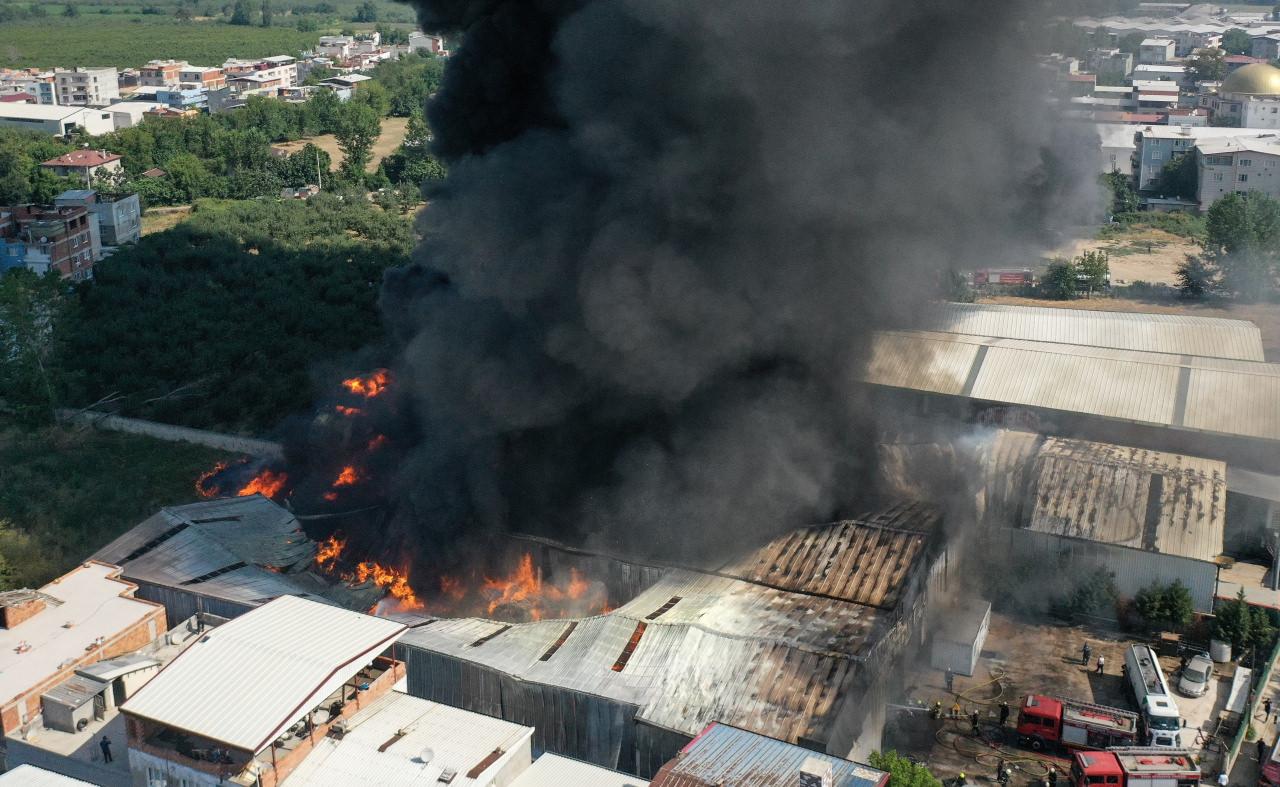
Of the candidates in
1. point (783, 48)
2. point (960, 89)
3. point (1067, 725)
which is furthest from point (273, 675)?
point (960, 89)

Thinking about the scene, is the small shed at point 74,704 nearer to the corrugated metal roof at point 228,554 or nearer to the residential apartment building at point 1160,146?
the corrugated metal roof at point 228,554

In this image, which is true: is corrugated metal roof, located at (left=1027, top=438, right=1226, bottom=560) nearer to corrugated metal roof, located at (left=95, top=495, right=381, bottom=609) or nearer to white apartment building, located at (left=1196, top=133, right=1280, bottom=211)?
corrugated metal roof, located at (left=95, top=495, right=381, bottom=609)

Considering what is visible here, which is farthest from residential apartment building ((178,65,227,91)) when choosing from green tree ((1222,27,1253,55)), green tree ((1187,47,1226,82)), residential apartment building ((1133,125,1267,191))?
green tree ((1222,27,1253,55))

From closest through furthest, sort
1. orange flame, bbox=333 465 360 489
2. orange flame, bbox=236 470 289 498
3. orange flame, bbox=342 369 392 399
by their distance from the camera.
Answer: orange flame, bbox=333 465 360 489 → orange flame, bbox=236 470 289 498 → orange flame, bbox=342 369 392 399

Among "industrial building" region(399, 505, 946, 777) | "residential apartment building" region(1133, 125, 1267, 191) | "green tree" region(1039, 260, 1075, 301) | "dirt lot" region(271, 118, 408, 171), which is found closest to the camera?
"industrial building" region(399, 505, 946, 777)

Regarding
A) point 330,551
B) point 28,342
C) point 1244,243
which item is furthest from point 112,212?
point 1244,243

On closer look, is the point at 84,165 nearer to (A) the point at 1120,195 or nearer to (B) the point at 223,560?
(B) the point at 223,560

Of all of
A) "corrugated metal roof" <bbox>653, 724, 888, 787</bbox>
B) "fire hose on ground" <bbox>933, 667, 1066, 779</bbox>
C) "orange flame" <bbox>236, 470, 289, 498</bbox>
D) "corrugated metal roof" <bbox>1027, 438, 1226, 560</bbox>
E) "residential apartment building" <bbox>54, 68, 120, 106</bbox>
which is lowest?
"fire hose on ground" <bbox>933, 667, 1066, 779</bbox>
